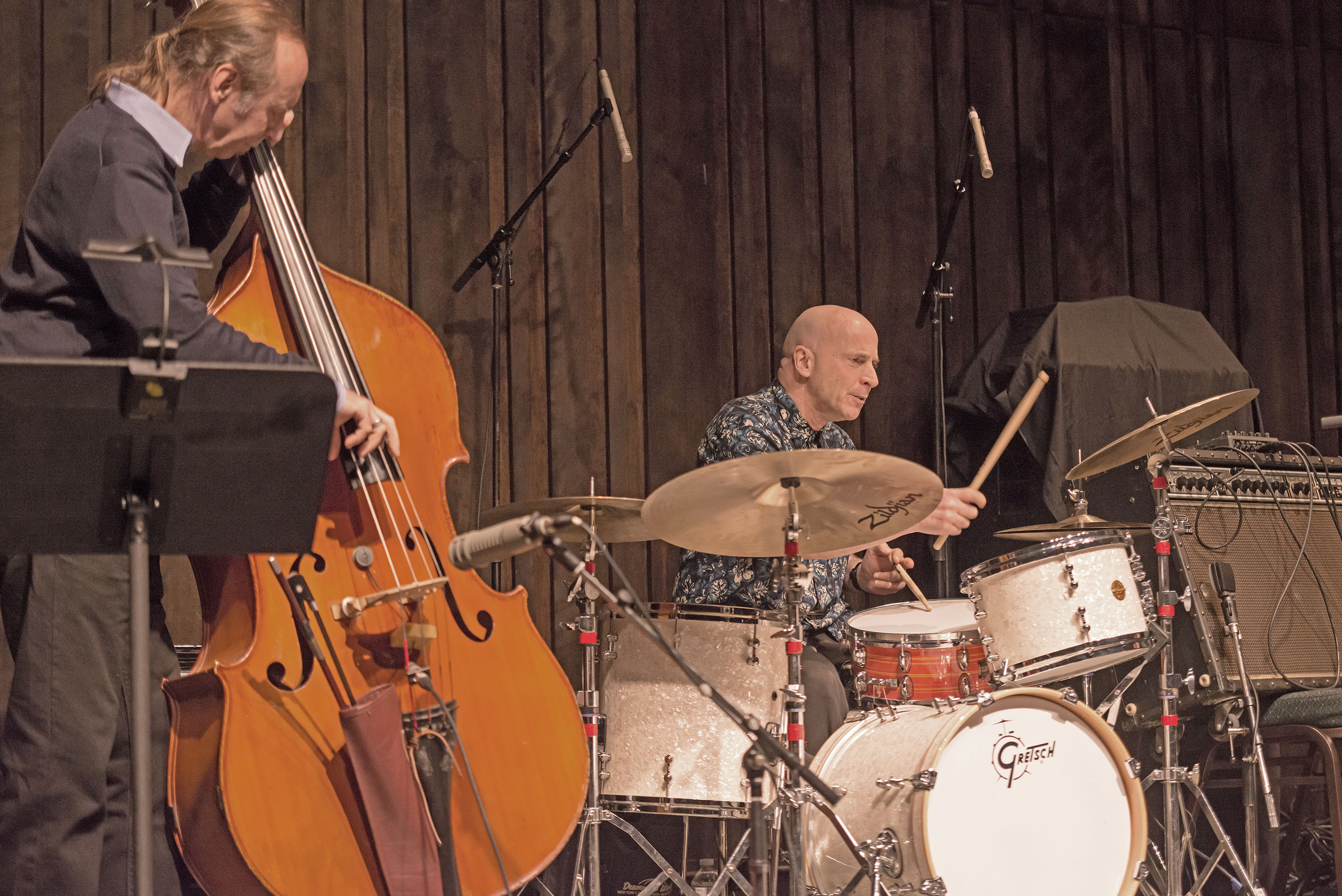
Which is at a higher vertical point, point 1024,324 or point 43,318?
point 1024,324

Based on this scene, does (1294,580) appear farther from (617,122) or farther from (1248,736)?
(617,122)

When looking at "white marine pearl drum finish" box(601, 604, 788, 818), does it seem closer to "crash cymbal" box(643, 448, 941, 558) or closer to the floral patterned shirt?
the floral patterned shirt

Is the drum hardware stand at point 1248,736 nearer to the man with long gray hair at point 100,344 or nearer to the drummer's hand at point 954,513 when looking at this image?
the drummer's hand at point 954,513

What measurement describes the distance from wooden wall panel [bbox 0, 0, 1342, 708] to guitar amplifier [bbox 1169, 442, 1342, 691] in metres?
1.05

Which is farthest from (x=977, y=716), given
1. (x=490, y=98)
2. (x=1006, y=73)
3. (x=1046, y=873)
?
(x=1006, y=73)

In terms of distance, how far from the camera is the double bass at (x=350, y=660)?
204 cm

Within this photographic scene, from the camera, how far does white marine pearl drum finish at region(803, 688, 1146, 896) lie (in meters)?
2.96

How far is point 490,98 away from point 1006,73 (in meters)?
1.95

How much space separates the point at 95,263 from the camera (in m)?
1.99

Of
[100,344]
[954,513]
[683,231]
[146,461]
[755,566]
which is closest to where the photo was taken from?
[146,461]

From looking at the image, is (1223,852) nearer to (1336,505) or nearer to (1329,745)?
(1329,745)

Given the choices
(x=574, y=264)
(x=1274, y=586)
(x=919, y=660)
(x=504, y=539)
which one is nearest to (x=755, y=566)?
(x=919, y=660)

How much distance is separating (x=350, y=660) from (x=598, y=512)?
104 centimetres

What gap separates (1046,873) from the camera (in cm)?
308
